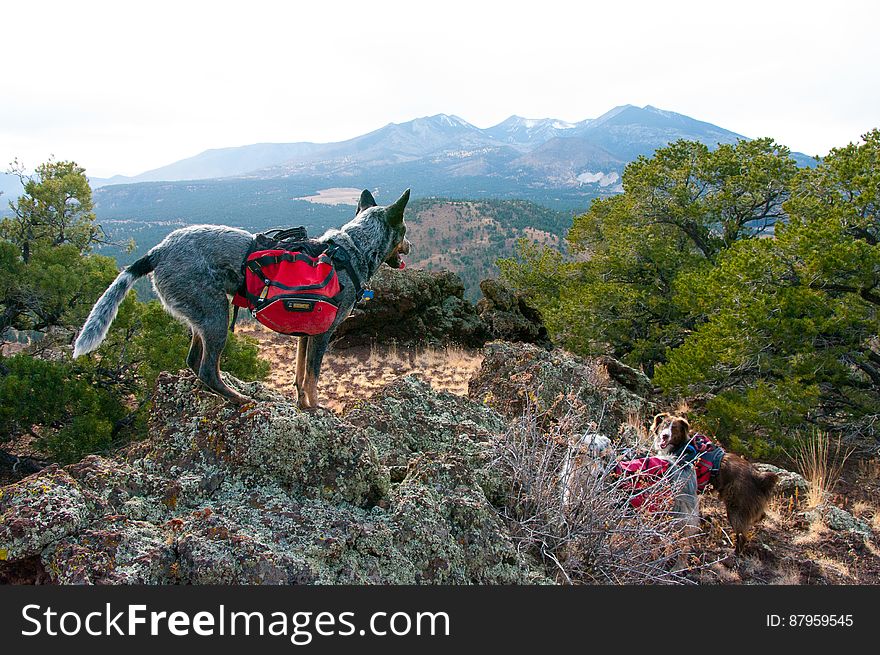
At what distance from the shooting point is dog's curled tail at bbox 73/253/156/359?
10.1 ft

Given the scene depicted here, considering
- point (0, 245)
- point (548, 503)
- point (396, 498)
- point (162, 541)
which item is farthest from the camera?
point (0, 245)

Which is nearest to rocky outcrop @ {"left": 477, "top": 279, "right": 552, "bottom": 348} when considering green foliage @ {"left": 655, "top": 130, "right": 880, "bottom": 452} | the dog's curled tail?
green foliage @ {"left": 655, "top": 130, "right": 880, "bottom": 452}

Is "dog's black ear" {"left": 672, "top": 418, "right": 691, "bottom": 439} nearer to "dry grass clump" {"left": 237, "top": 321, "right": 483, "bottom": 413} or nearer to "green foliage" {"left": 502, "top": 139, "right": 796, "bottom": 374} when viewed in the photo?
"dry grass clump" {"left": 237, "top": 321, "right": 483, "bottom": 413}

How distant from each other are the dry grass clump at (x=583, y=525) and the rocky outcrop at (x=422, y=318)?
28.7 feet

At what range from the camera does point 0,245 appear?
7172 mm

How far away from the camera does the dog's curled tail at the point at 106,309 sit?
121 inches

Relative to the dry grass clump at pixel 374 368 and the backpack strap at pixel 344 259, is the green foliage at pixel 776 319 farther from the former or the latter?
the backpack strap at pixel 344 259

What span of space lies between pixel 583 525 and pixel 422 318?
956cm

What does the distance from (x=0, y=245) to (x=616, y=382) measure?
9211mm

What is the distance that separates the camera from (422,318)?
12328 mm

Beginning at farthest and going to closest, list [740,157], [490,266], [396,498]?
[490,266], [740,157], [396,498]

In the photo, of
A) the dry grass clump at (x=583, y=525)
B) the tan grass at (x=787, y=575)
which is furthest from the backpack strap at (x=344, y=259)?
the tan grass at (x=787, y=575)

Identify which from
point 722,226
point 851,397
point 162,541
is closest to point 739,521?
point 162,541

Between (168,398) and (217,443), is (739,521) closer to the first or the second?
(217,443)
